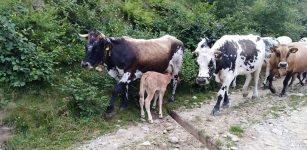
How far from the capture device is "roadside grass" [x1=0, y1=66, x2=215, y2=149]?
7.83 m

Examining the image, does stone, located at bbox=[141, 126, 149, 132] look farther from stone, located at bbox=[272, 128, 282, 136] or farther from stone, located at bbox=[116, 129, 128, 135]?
stone, located at bbox=[272, 128, 282, 136]

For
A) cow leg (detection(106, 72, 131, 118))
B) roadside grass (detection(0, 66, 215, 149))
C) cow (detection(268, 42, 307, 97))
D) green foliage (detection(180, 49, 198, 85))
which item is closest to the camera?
roadside grass (detection(0, 66, 215, 149))

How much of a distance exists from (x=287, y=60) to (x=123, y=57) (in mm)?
5214

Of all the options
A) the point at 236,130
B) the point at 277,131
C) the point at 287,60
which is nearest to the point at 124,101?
the point at 236,130

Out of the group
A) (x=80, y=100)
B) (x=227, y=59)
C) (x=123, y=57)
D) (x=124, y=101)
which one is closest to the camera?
(x=80, y=100)

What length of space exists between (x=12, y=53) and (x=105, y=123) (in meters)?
2.84

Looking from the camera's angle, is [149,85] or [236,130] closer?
[236,130]

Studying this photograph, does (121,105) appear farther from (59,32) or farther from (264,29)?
(264,29)

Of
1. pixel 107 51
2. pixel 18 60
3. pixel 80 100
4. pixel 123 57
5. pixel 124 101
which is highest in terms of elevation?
pixel 107 51

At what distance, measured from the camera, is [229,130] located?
8484 mm

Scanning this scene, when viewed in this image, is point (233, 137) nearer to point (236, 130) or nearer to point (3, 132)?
point (236, 130)

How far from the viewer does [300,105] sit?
10.7 metres

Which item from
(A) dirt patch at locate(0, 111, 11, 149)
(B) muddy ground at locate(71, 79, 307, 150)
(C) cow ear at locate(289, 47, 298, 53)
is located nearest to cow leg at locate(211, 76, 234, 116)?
(B) muddy ground at locate(71, 79, 307, 150)

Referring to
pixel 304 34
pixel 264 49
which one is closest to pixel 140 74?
pixel 264 49
